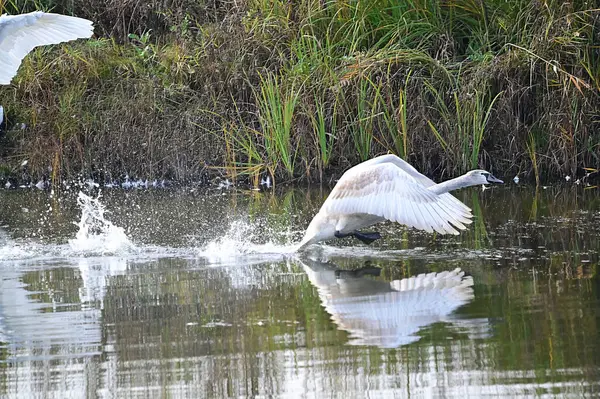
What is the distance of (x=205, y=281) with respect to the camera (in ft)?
24.3

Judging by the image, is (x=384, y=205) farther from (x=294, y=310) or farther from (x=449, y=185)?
(x=294, y=310)

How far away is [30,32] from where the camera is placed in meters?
11.3

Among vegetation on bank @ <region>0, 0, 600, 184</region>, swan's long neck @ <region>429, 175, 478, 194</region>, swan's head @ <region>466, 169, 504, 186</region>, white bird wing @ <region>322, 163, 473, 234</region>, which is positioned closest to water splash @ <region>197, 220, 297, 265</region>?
white bird wing @ <region>322, 163, 473, 234</region>

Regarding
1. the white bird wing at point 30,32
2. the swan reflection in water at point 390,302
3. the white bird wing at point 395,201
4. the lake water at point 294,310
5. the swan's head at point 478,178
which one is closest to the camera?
the lake water at point 294,310

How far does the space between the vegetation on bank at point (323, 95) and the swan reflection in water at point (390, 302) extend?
561cm

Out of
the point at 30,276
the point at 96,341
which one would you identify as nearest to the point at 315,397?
the point at 96,341

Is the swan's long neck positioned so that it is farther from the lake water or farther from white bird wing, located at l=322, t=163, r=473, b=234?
the lake water

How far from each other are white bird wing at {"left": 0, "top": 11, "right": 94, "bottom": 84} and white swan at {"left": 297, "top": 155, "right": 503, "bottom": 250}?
3785 millimetres

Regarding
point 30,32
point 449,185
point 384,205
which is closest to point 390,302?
point 384,205

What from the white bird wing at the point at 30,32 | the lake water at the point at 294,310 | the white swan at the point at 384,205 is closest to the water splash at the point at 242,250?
the lake water at the point at 294,310

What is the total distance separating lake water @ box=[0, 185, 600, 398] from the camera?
4.87 meters

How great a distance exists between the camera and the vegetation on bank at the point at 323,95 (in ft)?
42.6

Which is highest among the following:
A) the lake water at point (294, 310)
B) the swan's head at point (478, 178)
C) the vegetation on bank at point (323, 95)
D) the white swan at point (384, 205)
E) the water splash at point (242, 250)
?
the vegetation on bank at point (323, 95)

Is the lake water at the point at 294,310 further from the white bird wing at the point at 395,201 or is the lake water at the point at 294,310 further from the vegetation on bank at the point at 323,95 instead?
the vegetation on bank at the point at 323,95
